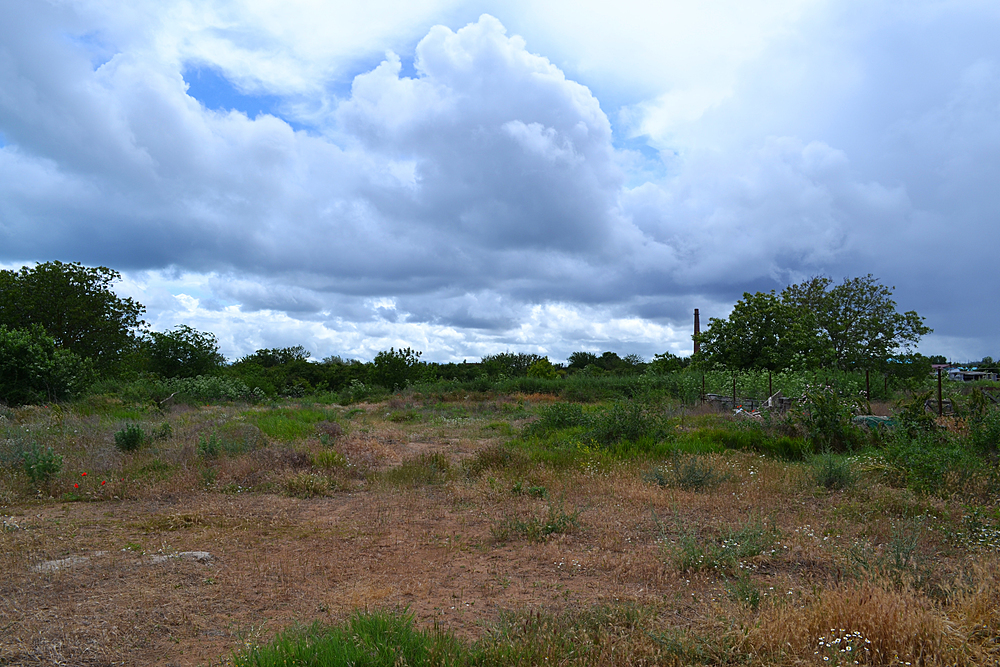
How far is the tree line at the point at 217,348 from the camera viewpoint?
19.4m

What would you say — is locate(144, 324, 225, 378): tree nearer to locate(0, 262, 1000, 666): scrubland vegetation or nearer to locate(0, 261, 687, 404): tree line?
locate(0, 261, 687, 404): tree line

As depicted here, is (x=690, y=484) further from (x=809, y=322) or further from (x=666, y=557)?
(x=809, y=322)

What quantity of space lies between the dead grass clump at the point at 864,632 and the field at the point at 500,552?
13mm

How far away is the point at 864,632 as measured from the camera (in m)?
3.57

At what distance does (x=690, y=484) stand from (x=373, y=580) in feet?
16.7

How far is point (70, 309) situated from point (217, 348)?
54.7ft

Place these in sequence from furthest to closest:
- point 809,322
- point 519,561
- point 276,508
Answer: point 809,322 → point 276,508 → point 519,561

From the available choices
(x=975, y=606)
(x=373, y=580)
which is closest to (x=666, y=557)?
(x=975, y=606)

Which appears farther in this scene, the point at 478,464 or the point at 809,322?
the point at 809,322

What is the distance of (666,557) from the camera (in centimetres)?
548

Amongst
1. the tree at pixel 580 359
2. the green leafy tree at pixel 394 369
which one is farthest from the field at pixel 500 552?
the tree at pixel 580 359

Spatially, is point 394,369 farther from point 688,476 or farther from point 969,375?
point 969,375

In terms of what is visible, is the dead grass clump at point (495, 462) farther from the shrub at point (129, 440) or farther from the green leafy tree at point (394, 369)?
the green leafy tree at point (394, 369)

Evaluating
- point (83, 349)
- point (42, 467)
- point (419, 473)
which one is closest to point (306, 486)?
point (419, 473)
